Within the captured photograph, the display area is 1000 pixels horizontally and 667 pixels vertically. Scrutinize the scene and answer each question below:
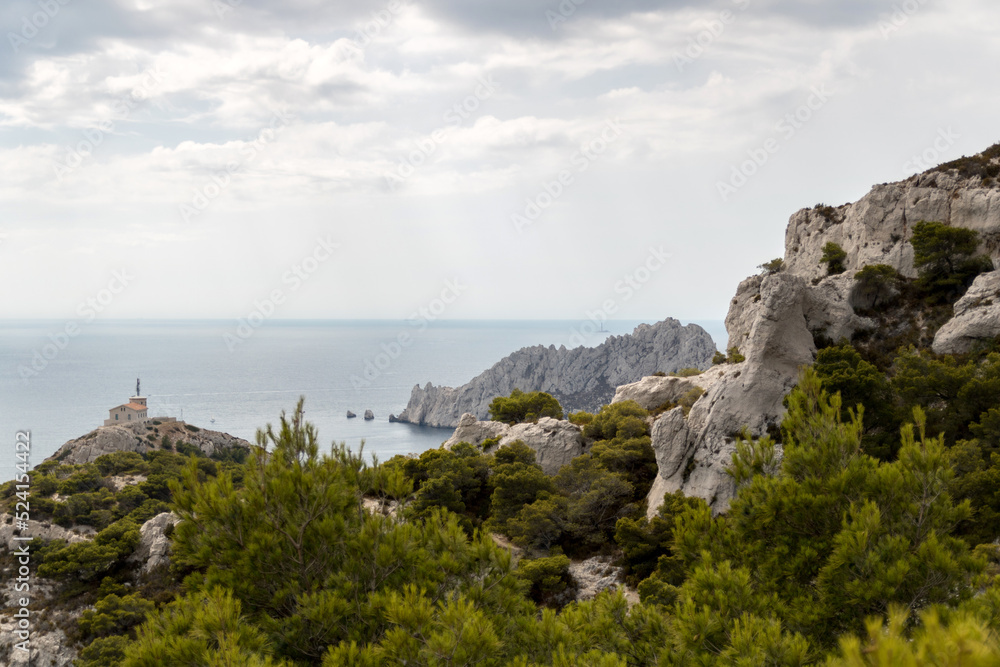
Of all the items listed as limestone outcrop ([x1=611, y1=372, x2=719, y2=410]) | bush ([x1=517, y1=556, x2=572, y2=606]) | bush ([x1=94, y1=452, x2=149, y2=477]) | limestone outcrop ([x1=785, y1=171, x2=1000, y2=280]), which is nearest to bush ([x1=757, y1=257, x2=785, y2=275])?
limestone outcrop ([x1=785, y1=171, x2=1000, y2=280])

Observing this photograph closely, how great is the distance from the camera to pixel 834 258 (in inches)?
1210

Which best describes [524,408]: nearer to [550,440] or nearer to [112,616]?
[550,440]

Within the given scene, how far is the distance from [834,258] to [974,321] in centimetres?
1050

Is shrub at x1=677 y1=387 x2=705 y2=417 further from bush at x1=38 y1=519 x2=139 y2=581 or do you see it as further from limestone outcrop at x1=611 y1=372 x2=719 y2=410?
bush at x1=38 y1=519 x2=139 y2=581

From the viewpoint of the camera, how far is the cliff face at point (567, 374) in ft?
301

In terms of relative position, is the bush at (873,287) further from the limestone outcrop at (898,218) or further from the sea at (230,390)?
the sea at (230,390)

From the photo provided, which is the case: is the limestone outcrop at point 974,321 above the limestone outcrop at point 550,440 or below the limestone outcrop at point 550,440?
above

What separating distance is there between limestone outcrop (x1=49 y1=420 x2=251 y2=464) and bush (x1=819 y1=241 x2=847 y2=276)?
141 ft

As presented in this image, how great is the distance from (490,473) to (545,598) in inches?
277

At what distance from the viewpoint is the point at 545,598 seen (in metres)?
18.9

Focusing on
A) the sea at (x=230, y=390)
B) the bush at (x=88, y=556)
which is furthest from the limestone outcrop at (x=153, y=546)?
the sea at (x=230, y=390)

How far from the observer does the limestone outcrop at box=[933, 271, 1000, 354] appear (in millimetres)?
20531

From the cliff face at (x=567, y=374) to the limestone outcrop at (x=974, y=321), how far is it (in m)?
66.1

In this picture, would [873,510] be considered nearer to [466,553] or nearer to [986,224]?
[466,553]
